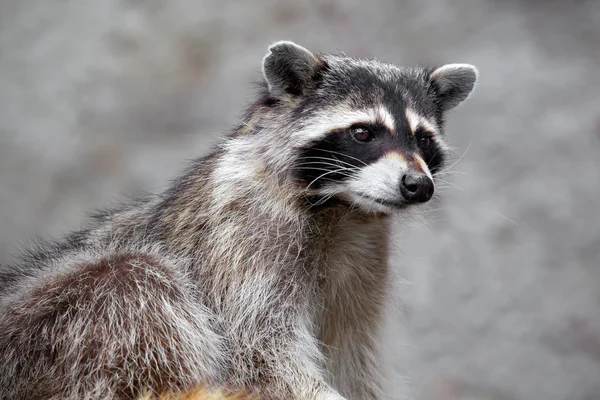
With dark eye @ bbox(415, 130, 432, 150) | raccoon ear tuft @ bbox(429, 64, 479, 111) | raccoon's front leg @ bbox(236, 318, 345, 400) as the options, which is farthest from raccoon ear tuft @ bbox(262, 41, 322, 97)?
raccoon's front leg @ bbox(236, 318, 345, 400)

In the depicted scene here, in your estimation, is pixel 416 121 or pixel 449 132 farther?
pixel 449 132

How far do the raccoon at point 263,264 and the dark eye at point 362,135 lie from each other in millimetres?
13

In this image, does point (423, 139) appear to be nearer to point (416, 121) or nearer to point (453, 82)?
point (416, 121)

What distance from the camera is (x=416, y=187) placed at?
5.23 meters

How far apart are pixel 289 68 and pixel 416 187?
1326mm

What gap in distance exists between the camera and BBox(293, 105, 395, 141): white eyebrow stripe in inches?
220

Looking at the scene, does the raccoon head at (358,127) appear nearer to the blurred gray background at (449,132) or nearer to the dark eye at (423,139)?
the dark eye at (423,139)

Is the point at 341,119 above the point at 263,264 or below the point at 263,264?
above

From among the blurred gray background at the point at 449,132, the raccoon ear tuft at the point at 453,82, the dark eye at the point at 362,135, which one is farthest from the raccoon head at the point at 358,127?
the blurred gray background at the point at 449,132

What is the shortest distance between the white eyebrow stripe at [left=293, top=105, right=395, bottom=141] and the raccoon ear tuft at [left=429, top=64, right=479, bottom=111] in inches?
34.1

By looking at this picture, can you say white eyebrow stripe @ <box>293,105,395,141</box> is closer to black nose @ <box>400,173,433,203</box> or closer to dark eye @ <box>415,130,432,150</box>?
dark eye @ <box>415,130,432,150</box>

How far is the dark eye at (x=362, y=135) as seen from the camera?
556 cm

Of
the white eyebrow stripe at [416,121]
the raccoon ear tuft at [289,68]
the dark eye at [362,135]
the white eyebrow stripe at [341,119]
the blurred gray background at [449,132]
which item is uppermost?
the raccoon ear tuft at [289,68]

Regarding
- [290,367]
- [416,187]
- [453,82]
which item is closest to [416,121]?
[416,187]
